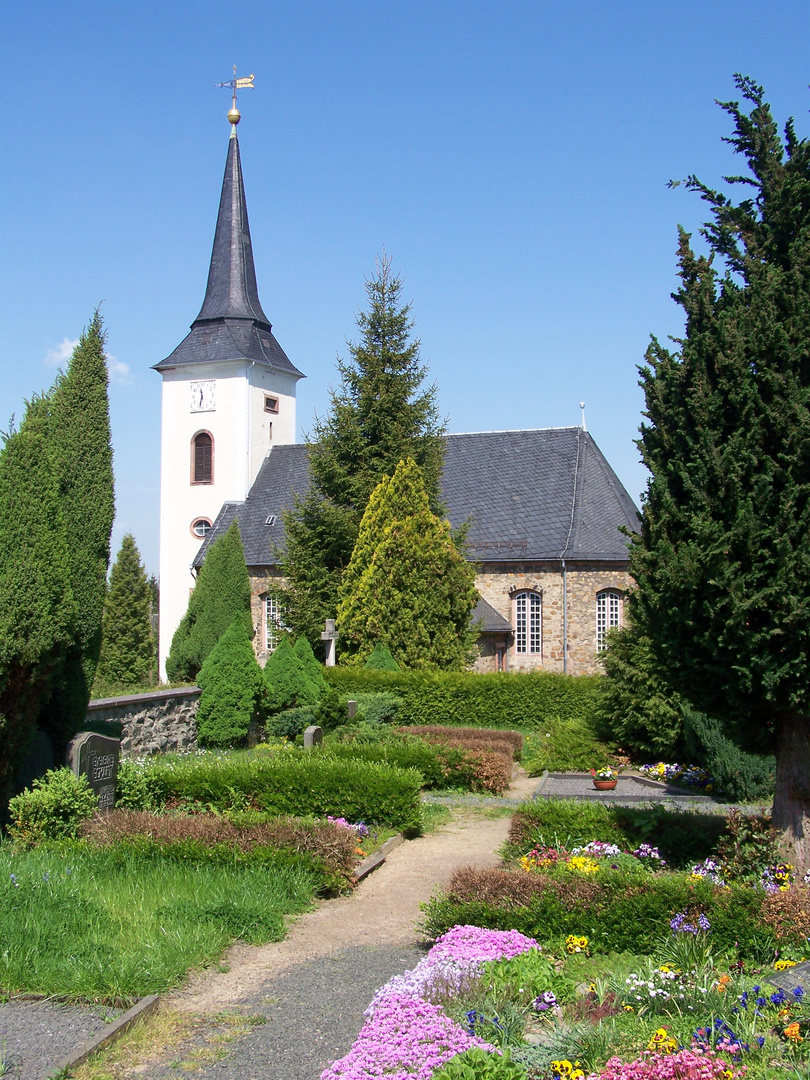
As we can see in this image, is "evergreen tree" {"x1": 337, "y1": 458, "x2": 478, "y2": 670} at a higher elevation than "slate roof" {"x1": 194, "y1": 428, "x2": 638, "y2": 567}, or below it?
below

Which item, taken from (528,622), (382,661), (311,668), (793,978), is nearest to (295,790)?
(793,978)

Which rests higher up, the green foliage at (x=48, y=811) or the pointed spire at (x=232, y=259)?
the pointed spire at (x=232, y=259)

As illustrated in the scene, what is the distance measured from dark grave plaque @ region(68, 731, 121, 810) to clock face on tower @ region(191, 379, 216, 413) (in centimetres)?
2692

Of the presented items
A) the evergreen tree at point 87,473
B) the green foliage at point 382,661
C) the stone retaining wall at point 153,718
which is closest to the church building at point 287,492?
the green foliage at point 382,661

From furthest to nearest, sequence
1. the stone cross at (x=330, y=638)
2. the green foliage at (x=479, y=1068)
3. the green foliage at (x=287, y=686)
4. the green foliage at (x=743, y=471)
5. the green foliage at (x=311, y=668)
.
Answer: the stone cross at (x=330, y=638)
the green foliage at (x=311, y=668)
the green foliage at (x=287, y=686)
the green foliage at (x=743, y=471)
the green foliage at (x=479, y=1068)

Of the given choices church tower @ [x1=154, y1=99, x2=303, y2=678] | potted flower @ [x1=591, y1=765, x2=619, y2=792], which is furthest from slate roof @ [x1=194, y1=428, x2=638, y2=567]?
potted flower @ [x1=591, y1=765, x2=619, y2=792]

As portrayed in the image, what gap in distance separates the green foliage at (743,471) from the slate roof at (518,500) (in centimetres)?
2037

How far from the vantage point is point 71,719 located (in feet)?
36.6

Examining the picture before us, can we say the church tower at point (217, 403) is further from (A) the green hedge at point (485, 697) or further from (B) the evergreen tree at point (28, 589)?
(B) the evergreen tree at point (28, 589)

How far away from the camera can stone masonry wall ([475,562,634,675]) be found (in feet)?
93.6

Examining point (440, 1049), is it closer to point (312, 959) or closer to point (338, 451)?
point (312, 959)

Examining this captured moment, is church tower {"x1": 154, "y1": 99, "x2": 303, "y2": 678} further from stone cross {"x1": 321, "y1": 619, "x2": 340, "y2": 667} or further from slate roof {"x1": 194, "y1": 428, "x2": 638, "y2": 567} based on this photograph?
stone cross {"x1": 321, "y1": 619, "x2": 340, "y2": 667}

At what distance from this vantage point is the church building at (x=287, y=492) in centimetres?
2891

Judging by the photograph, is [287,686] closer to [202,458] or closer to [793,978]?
[793,978]
